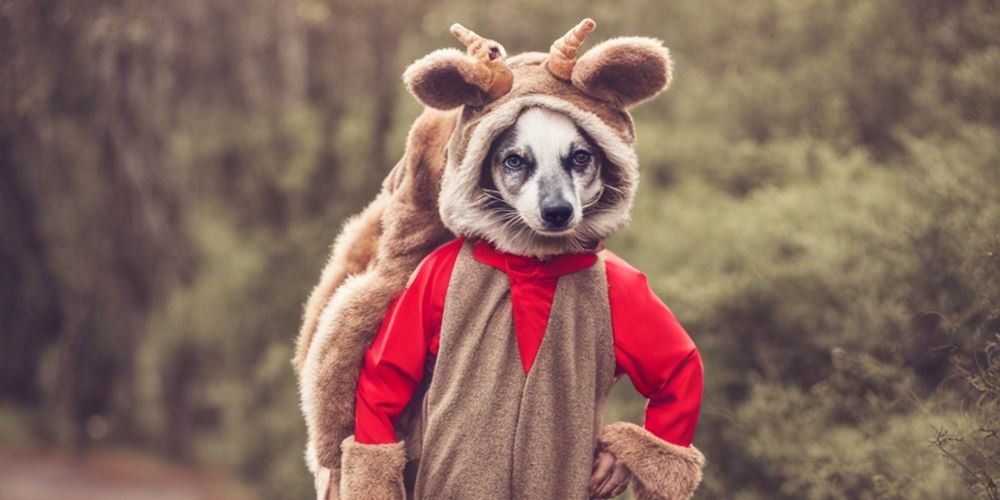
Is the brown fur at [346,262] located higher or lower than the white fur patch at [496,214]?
higher

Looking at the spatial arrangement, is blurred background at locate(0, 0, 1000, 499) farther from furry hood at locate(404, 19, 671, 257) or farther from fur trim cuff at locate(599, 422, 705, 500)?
furry hood at locate(404, 19, 671, 257)

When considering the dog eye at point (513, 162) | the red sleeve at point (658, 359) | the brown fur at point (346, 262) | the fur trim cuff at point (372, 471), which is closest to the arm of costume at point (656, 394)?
the red sleeve at point (658, 359)

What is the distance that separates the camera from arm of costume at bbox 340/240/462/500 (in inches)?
103

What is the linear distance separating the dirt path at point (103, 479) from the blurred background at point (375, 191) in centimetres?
4

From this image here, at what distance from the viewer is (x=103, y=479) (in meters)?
9.34

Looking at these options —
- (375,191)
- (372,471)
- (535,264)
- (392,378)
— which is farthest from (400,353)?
(375,191)

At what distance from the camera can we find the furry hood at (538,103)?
8.46 ft

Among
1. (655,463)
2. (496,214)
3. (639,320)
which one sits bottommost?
(655,463)

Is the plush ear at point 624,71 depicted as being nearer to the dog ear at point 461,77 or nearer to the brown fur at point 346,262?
the dog ear at point 461,77

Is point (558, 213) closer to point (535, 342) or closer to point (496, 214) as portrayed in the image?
point (496, 214)

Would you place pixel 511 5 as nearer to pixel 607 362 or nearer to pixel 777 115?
pixel 777 115

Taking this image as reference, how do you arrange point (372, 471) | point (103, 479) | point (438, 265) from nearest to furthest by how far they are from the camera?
→ point (372, 471), point (438, 265), point (103, 479)

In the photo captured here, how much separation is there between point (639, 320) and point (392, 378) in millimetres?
658

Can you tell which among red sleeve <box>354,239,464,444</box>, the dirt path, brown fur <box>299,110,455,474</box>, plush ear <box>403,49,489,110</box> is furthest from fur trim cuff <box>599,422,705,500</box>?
the dirt path
